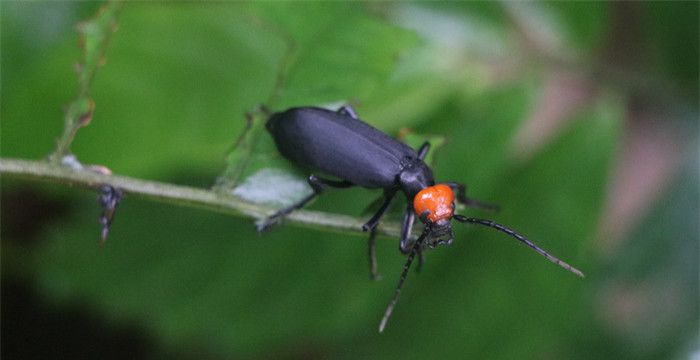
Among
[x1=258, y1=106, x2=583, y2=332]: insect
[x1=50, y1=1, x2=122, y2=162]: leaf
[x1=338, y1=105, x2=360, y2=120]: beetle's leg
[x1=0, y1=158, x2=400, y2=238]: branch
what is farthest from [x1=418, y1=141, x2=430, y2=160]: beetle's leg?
[x1=50, y1=1, x2=122, y2=162]: leaf

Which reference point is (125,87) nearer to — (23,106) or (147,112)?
(147,112)

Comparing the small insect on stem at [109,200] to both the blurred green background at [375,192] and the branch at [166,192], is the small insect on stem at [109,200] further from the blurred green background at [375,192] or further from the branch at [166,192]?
the blurred green background at [375,192]

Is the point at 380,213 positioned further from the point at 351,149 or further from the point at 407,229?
the point at 351,149

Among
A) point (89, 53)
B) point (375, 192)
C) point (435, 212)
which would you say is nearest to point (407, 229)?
point (435, 212)

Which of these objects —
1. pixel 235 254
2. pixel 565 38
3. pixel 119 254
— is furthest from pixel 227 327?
pixel 565 38

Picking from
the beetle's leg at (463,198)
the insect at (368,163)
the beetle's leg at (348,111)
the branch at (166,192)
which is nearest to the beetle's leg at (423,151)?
the insect at (368,163)

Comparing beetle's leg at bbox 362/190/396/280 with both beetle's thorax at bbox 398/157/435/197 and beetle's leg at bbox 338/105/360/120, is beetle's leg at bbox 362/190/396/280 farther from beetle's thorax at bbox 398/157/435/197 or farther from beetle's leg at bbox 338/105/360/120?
beetle's leg at bbox 338/105/360/120

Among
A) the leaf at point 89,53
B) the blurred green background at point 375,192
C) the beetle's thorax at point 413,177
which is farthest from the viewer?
the blurred green background at point 375,192
